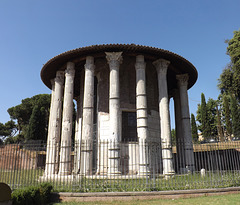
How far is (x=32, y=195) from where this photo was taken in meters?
6.15

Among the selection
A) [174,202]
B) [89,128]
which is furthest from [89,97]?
[174,202]

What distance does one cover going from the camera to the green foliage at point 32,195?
579 cm

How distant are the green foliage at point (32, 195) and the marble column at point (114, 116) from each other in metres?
3.14

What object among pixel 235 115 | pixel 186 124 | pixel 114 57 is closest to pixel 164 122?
pixel 186 124

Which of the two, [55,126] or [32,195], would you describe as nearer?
[32,195]

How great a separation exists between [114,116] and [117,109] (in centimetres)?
39

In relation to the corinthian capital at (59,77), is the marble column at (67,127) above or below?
below

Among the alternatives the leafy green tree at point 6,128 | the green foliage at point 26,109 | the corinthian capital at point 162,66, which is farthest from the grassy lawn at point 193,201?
the leafy green tree at point 6,128

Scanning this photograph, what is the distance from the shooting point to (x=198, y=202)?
614cm

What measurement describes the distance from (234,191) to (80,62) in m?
10.5

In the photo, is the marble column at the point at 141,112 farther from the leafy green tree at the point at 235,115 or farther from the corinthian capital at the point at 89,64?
the leafy green tree at the point at 235,115

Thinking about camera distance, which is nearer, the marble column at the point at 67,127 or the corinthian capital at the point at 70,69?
the marble column at the point at 67,127

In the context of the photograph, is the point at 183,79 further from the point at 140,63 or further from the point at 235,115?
the point at 235,115

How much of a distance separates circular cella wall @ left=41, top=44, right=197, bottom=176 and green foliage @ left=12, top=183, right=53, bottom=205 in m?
3.15
